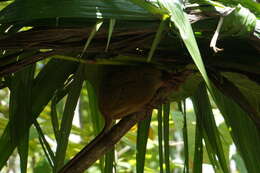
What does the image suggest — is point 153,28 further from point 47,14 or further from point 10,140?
point 10,140

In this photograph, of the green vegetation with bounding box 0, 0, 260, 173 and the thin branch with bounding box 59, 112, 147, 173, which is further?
the thin branch with bounding box 59, 112, 147, 173

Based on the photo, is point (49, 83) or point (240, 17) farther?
point (49, 83)

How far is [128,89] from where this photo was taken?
497 mm

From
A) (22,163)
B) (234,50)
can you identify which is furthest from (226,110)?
(22,163)

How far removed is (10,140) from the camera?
1.88 feet

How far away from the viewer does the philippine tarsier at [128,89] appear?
0.50 meters

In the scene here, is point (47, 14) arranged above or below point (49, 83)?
above

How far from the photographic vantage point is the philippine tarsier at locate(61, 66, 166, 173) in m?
0.50

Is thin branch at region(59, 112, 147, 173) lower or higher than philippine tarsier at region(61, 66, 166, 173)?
→ lower

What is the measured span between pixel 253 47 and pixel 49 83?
21cm

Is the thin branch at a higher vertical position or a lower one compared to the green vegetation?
lower

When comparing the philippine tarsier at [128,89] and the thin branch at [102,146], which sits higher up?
the philippine tarsier at [128,89]

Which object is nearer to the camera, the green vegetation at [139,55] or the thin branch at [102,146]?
the green vegetation at [139,55]

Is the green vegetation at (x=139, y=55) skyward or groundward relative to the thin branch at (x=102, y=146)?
skyward
